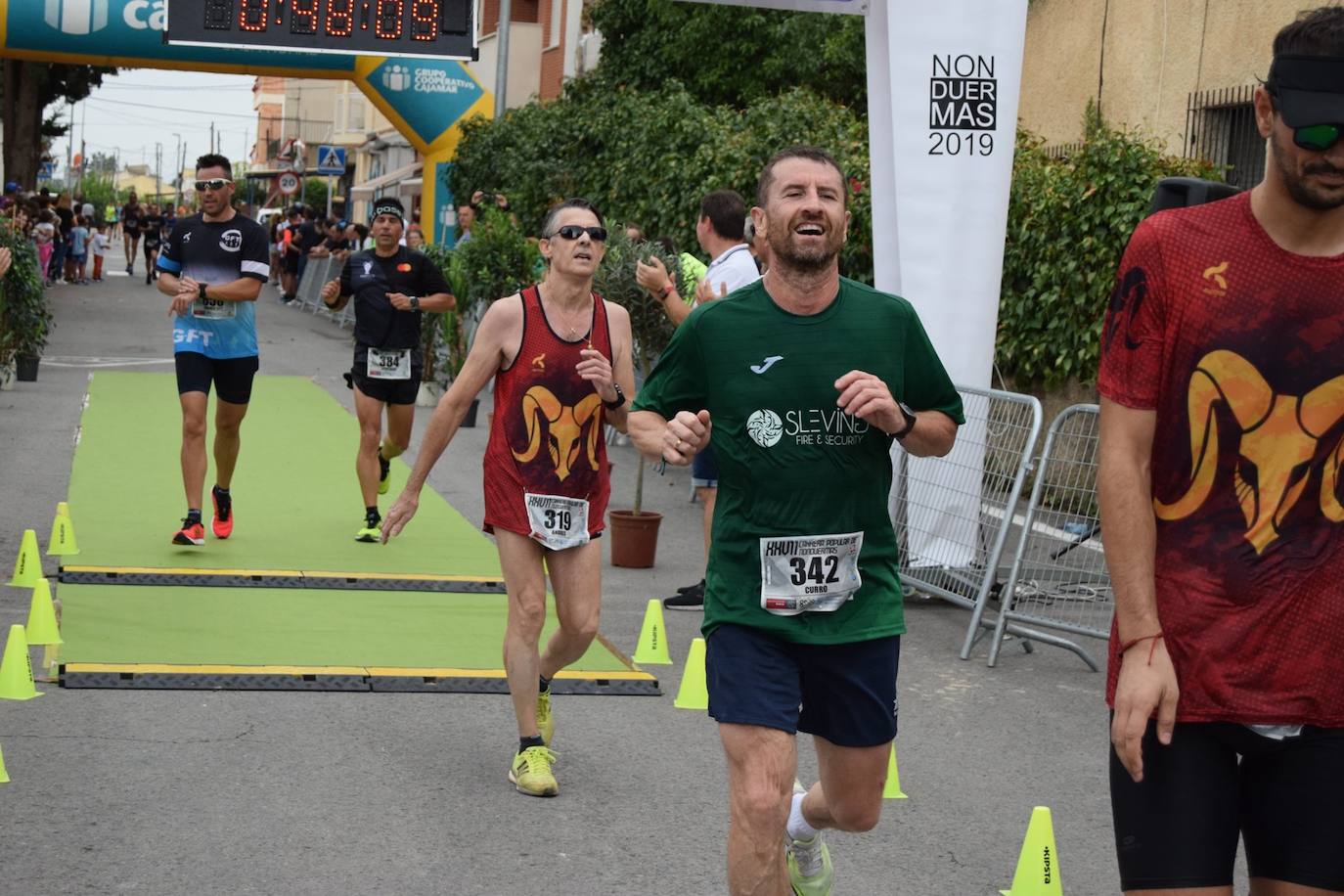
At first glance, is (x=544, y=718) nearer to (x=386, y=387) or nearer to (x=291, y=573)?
(x=291, y=573)

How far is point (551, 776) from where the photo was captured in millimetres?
6418

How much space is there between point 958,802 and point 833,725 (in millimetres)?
2240

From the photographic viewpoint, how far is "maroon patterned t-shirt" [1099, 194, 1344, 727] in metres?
3.21

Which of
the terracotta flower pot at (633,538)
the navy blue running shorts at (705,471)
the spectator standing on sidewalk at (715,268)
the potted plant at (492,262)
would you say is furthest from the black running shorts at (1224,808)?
the potted plant at (492,262)

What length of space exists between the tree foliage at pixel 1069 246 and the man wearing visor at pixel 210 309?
Result: 6.22 meters

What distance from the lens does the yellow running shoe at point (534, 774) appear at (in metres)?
6.38

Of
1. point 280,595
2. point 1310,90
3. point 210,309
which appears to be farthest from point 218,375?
point 1310,90

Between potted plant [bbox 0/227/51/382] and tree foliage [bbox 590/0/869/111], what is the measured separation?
29.5 feet

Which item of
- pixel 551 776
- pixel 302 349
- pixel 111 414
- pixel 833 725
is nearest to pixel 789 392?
pixel 833 725

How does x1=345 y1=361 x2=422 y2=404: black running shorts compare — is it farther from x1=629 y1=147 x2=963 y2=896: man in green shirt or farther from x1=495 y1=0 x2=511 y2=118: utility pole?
x1=495 y1=0 x2=511 y2=118: utility pole

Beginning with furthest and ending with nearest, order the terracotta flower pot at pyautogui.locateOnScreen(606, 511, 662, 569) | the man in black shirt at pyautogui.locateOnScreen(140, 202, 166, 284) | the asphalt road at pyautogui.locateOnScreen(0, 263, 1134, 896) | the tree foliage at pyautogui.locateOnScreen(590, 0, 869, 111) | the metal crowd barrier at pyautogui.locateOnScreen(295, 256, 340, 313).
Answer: the man in black shirt at pyautogui.locateOnScreen(140, 202, 166, 284)
the metal crowd barrier at pyautogui.locateOnScreen(295, 256, 340, 313)
the tree foliage at pyautogui.locateOnScreen(590, 0, 869, 111)
the terracotta flower pot at pyautogui.locateOnScreen(606, 511, 662, 569)
the asphalt road at pyautogui.locateOnScreen(0, 263, 1134, 896)

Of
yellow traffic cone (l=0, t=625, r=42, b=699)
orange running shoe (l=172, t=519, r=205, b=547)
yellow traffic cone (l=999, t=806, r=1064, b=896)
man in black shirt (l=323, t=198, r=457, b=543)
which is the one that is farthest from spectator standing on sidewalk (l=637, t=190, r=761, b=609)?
yellow traffic cone (l=999, t=806, r=1064, b=896)

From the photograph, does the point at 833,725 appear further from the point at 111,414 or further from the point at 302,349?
the point at 302,349

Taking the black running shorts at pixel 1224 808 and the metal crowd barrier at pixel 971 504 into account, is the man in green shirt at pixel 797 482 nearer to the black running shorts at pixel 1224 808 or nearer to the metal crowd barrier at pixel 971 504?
the black running shorts at pixel 1224 808
